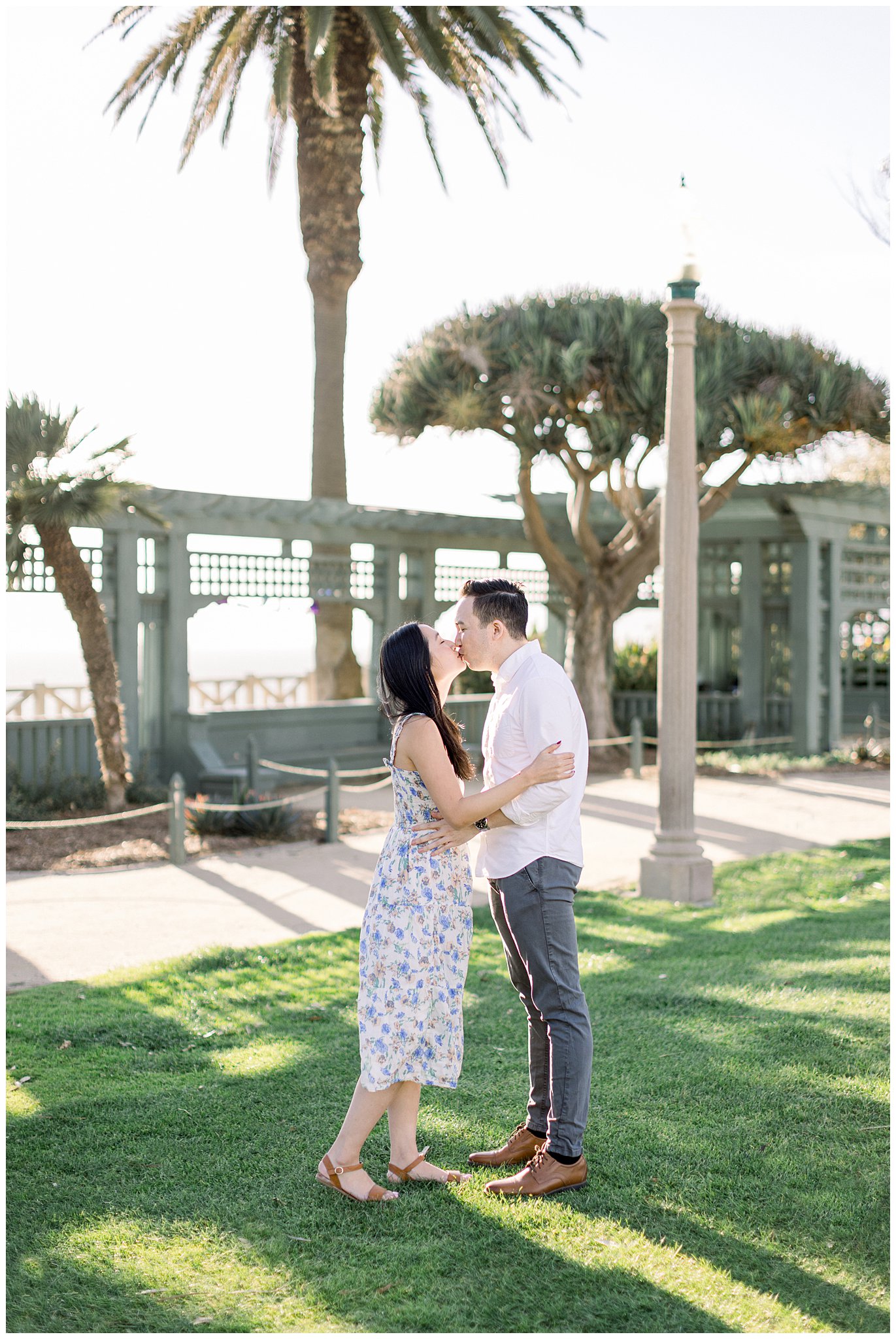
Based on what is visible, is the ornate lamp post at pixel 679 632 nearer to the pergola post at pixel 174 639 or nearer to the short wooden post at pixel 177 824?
the short wooden post at pixel 177 824

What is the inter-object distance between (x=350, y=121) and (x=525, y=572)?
747 centimetres

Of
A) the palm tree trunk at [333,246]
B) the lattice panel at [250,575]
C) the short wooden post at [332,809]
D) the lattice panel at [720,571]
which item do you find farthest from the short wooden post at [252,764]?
the lattice panel at [720,571]

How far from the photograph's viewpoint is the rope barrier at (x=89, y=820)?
28.6ft

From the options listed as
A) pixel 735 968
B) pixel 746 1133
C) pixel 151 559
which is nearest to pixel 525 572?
pixel 151 559

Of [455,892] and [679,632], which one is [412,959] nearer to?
[455,892]

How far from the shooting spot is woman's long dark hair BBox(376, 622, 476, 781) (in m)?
3.50

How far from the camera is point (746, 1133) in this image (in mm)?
3965

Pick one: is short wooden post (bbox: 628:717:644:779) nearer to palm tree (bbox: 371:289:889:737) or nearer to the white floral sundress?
palm tree (bbox: 371:289:889:737)

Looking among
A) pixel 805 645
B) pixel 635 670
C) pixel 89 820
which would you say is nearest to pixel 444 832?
pixel 89 820

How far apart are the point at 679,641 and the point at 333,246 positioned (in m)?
9.49

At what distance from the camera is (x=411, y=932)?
3512mm

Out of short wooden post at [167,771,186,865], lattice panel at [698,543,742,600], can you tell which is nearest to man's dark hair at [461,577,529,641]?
short wooden post at [167,771,186,865]

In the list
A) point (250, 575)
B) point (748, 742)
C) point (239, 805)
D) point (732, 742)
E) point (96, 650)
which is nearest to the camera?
point (239, 805)

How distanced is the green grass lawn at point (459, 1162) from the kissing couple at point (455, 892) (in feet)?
0.84
